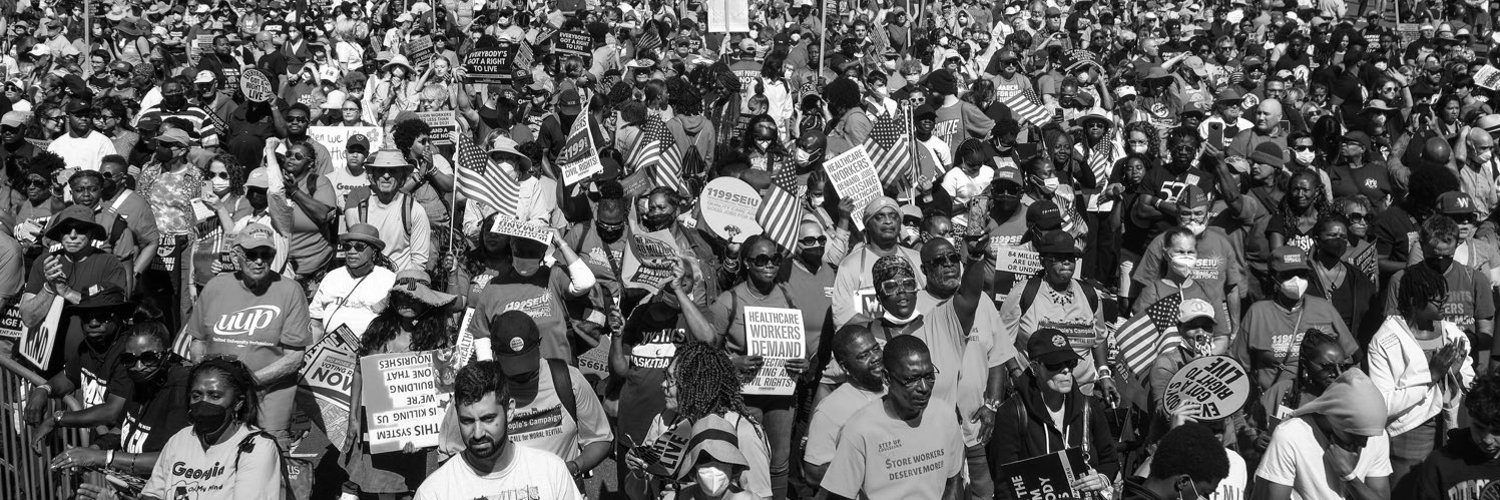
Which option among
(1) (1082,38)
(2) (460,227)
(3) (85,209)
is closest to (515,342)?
(3) (85,209)

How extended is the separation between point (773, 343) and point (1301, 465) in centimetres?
275

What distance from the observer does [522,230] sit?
8.79m

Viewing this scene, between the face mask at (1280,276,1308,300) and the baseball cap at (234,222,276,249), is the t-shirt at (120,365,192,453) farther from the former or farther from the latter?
the face mask at (1280,276,1308,300)

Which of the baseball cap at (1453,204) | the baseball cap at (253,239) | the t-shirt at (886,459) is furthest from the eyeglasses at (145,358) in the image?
the baseball cap at (1453,204)

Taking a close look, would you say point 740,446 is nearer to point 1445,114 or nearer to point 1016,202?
point 1016,202

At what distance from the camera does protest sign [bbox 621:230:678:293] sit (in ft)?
28.3

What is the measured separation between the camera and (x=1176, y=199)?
469 inches

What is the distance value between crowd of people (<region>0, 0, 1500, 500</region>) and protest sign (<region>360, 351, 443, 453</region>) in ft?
0.06

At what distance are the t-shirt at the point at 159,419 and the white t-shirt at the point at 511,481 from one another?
7.58 ft

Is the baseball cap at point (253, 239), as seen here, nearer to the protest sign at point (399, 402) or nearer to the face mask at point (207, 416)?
the protest sign at point (399, 402)

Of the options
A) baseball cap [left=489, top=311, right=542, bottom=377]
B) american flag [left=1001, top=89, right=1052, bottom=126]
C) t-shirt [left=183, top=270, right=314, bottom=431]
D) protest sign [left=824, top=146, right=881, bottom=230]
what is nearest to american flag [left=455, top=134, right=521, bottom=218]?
protest sign [left=824, top=146, right=881, bottom=230]

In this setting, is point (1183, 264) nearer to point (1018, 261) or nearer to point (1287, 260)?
point (1287, 260)

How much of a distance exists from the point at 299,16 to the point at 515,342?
18.1 m

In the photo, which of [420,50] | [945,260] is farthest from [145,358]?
[420,50]
